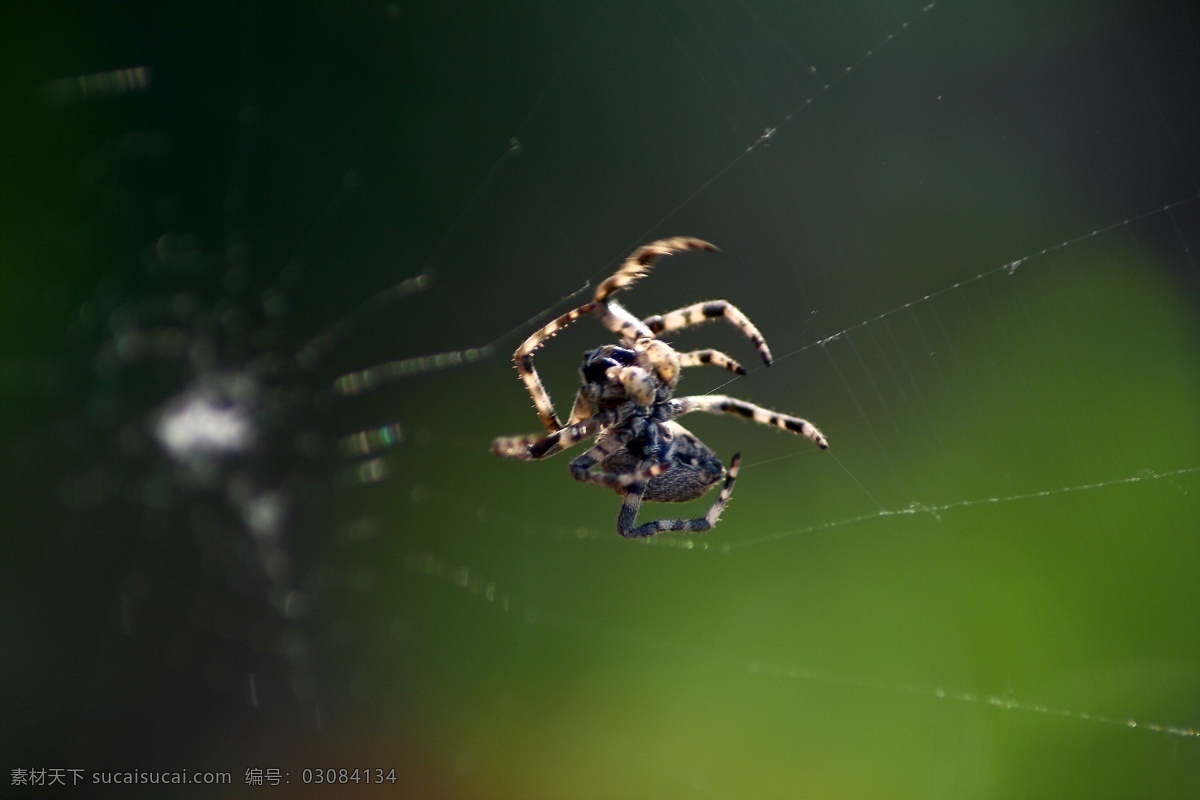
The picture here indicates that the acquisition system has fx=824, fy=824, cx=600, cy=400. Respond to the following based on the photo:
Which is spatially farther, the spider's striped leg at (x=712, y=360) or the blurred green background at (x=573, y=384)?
the blurred green background at (x=573, y=384)

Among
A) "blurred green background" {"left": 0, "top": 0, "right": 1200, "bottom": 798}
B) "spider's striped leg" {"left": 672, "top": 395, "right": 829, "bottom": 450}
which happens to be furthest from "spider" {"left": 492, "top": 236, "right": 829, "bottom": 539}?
"blurred green background" {"left": 0, "top": 0, "right": 1200, "bottom": 798}

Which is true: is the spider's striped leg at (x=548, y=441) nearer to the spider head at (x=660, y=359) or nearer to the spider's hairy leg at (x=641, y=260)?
the spider head at (x=660, y=359)

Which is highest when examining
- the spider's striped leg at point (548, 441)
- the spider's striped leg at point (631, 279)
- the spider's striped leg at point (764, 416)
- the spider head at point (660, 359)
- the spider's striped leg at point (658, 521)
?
the spider's striped leg at point (631, 279)

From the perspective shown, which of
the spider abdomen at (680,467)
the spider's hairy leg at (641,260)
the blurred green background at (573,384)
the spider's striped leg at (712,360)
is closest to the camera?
the spider's hairy leg at (641,260)

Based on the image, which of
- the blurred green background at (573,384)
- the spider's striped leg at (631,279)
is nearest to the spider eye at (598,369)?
the spider's striped leg at (631,279)

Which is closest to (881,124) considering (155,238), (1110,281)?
(1110,281)

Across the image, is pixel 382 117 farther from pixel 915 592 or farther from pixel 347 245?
pixel 915 592

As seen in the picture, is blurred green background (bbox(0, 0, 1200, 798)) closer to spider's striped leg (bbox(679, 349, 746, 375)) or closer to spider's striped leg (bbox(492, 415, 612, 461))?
spider's striped leg (bbox(679, 349, 746, 375))
